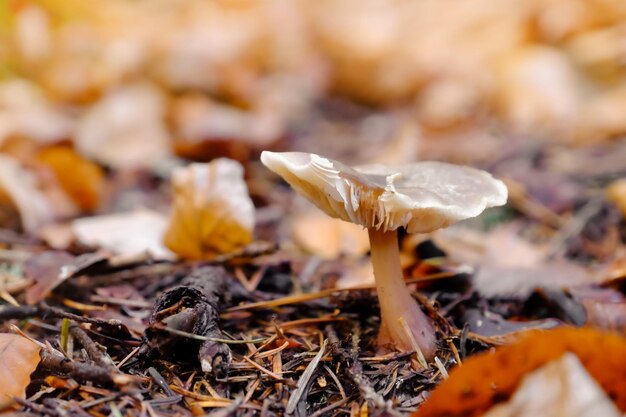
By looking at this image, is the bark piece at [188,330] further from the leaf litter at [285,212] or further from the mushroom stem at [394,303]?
the mushroom stem at [394,303]

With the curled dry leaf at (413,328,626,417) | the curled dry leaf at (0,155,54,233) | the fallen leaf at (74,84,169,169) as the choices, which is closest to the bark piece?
the curled dry leaf at (413,328,626,417)

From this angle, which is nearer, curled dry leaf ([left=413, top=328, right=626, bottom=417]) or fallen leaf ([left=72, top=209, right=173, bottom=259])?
curled dry leaf ([left=413, top=328, right=626, bottom=417])

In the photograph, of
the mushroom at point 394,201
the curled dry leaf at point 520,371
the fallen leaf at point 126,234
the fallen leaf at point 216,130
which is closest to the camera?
the curled dry leaf at point 520,371

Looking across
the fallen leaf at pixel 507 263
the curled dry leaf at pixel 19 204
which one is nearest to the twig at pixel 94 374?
the fallen leaf at pixel 507 263

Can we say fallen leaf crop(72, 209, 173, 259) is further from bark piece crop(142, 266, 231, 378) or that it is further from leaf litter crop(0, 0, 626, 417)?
bark piece crop(142, 266, 231, 378)

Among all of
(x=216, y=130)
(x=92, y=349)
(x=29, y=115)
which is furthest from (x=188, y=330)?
(x=29, y=115)

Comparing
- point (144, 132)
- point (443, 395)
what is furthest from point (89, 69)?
point (443, 395)

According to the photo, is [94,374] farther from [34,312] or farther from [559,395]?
[559,395]
